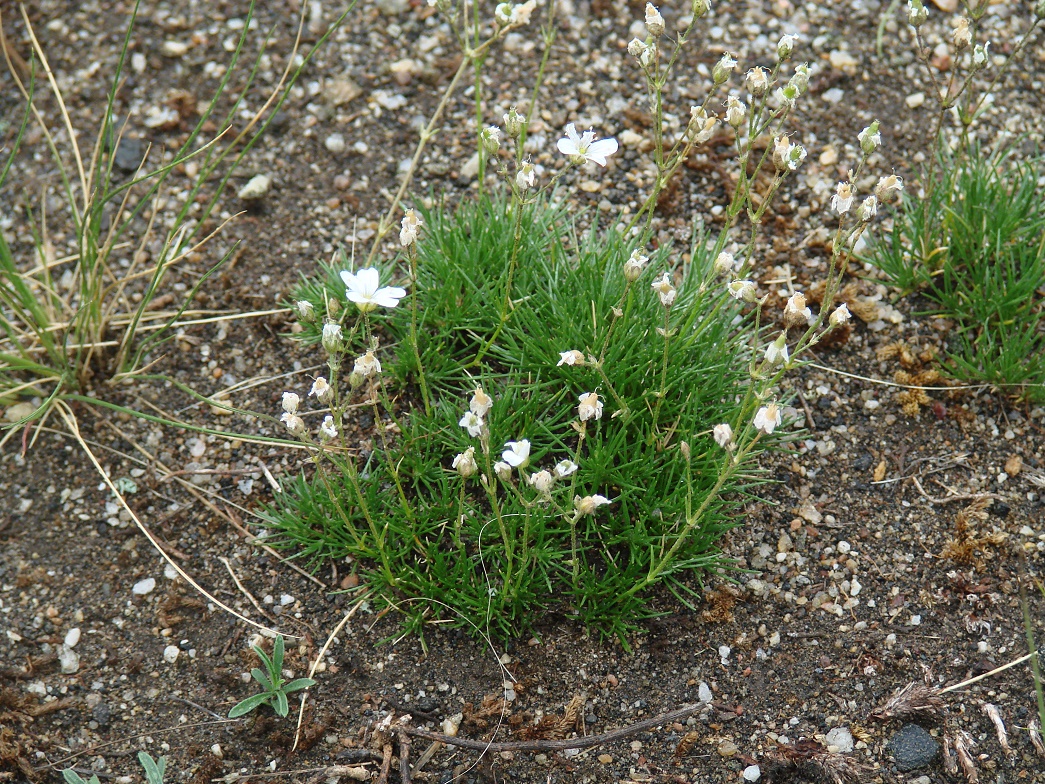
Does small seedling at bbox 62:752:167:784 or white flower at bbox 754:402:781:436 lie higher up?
white flower at bbox 754:402:781:436

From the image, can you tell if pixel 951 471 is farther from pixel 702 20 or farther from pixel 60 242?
pixel 60 242

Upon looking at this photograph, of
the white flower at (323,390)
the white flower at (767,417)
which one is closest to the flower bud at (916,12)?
the white flower at (767,417)

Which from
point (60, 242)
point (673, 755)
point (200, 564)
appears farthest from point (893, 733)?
point (60, 242)

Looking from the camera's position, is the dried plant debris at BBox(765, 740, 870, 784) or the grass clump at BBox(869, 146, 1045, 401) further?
the grass clump at BBox(869, 146, 1045, 401)

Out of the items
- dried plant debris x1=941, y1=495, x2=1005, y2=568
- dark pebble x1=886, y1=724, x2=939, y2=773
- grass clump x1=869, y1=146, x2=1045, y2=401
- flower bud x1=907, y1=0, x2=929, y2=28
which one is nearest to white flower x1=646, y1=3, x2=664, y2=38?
flower bud x1=907, y1=0, x2=929, y2=28

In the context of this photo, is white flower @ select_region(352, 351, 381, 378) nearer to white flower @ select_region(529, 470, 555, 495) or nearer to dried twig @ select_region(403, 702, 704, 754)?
white flower @ select_region(529, 470, 555, 495)
